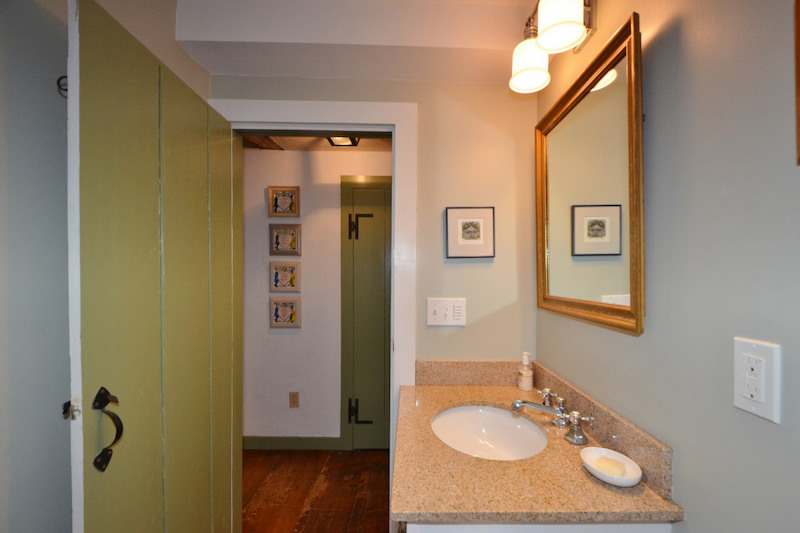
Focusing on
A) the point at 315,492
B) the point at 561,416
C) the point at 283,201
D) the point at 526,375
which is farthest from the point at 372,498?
the point at 283,201

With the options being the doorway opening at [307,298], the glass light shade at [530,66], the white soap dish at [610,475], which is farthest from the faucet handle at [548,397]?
the doorway opening at [307,298]

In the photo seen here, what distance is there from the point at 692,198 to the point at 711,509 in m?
0.63

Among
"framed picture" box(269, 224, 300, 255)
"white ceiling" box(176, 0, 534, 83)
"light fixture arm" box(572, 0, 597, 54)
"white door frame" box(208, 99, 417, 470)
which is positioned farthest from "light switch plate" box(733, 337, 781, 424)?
"framed picture" box(269, 224, 300, 255)

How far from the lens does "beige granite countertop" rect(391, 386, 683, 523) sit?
0.67 metres

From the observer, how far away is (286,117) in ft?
4.77

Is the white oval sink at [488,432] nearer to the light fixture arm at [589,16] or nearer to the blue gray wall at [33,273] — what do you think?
the blue gray wall at [33,273]

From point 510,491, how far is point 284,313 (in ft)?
6.89

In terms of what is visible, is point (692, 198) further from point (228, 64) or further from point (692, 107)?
point (228, 64)

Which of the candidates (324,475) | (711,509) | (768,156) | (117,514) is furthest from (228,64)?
(324,475)

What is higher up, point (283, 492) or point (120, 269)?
point (120, 269)

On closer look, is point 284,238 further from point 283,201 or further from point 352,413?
point 352,413

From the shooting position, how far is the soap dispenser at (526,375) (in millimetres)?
1346

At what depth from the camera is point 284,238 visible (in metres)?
2.47

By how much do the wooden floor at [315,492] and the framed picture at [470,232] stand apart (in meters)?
1.62
